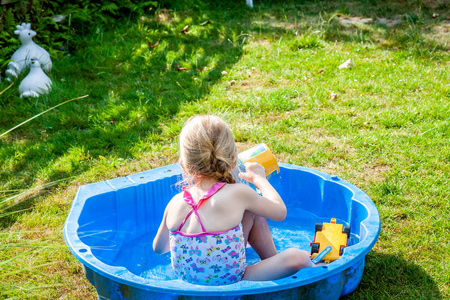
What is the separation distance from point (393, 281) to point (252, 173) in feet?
2.78

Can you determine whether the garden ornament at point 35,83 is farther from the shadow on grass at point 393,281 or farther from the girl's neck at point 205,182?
the shadow on grass at point 393,281

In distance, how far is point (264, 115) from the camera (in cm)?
426

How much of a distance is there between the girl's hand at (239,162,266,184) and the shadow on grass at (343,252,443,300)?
0.70 metres

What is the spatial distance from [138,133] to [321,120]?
4.75ft

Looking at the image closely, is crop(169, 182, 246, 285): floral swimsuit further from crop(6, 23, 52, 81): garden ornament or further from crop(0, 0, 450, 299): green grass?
crop(6, 23, 52, 81): garden ornament

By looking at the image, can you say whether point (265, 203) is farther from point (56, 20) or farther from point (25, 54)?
point (56, 20)

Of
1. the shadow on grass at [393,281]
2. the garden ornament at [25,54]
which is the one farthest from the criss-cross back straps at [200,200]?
the garden ornament at [25,54]

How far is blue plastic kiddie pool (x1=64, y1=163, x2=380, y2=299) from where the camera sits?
220 cm

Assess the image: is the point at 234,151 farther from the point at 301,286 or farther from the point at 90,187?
the point at 90,187

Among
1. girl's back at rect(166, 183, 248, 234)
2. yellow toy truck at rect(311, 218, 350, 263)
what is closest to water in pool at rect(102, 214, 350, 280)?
yellow toy truck at rect(311, 218, 350, 263)

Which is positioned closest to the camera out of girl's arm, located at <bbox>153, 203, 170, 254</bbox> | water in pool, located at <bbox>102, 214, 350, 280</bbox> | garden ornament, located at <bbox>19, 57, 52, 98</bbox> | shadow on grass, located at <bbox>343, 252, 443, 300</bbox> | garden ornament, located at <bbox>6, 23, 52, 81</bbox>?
shadow on grass, located at <bbox>343, 252, 443, 300</bbox>

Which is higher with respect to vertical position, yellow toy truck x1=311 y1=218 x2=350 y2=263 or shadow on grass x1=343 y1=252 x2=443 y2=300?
yellow toy truck x1=311 y1=218 x2=350 y2=263

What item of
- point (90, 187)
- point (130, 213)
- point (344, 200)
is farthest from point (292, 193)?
point (90, 187)

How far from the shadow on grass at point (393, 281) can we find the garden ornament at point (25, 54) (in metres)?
3.80
